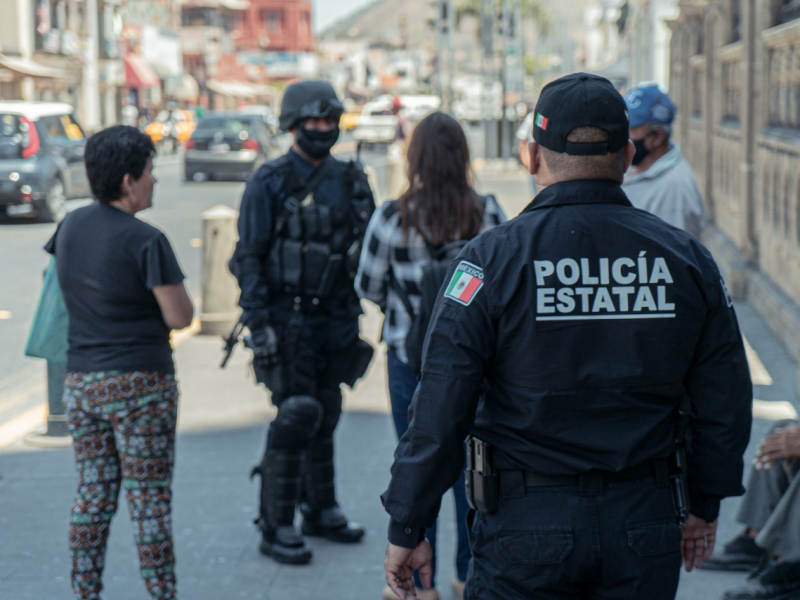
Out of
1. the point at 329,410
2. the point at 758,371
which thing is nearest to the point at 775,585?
the point at 329,410

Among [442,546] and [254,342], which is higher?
[254,342]

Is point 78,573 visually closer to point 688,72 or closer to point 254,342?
point 254,342

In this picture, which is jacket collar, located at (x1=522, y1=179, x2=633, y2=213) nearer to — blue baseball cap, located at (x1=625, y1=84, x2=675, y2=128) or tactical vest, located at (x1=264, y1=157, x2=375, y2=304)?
tactical vest, located at (x1=264, y1=157, x2=375, y2=304)

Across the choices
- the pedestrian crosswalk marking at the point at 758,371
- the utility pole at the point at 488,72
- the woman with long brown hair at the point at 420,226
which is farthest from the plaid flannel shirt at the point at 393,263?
the utility pole at the point at 488,72

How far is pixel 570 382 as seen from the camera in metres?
2.58

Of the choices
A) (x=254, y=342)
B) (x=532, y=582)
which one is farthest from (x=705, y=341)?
(x=254, y=342)

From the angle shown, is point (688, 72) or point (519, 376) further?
point (688, 72)

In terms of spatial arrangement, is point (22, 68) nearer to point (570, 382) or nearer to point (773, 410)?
point (773, 410)

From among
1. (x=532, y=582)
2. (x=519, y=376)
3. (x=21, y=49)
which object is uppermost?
(x=21, y=49)

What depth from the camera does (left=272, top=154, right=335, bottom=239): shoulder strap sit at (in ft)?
15.8

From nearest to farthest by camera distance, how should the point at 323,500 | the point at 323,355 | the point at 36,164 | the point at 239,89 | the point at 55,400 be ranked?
the point at 323,355, the point at 323,500, the point at 55,400, the point at 36,164, the point at 239,89

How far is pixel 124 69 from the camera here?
214ft

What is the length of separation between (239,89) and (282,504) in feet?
308

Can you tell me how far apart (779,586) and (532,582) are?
6.64 ft
